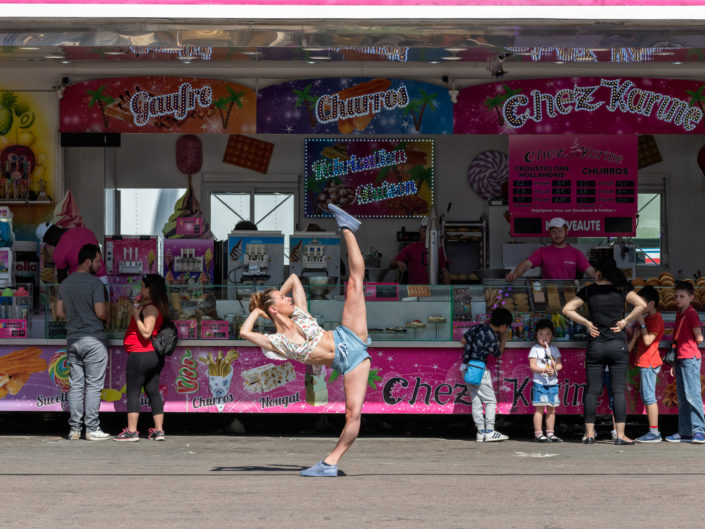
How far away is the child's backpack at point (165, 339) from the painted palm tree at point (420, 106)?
3.75 metres

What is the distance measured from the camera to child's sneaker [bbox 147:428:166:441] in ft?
31.2

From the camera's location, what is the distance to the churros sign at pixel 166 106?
11.6 metres

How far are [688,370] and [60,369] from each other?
5.70 m

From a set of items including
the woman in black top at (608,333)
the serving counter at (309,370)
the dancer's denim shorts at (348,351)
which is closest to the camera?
the dancer's denim shorts at (348,351)

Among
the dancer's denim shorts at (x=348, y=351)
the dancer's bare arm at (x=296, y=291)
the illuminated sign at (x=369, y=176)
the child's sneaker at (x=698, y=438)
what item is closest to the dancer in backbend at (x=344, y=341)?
the dancer's denim shorts at (x=348, y=351)

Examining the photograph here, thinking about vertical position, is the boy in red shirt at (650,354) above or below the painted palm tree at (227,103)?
below

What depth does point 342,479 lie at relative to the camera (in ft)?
24.4

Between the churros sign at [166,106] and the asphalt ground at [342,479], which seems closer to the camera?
the asphalt ground at [342,479]

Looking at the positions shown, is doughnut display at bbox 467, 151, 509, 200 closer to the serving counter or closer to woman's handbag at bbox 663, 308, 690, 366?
the serving counter

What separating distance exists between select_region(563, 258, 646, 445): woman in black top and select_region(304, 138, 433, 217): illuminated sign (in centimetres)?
442

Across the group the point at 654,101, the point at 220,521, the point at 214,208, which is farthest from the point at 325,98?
the point at 220,521

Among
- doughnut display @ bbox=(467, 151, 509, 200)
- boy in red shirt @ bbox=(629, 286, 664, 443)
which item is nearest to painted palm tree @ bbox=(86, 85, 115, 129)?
doughnut display @ bbox=(467, 151, 509, 200)

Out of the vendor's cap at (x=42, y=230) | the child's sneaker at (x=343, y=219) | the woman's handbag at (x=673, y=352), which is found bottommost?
the woman's handbag at (x=673, y=352)

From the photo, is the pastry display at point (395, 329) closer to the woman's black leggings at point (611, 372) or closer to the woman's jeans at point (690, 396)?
the woman's black leggings at point (611, 372)
